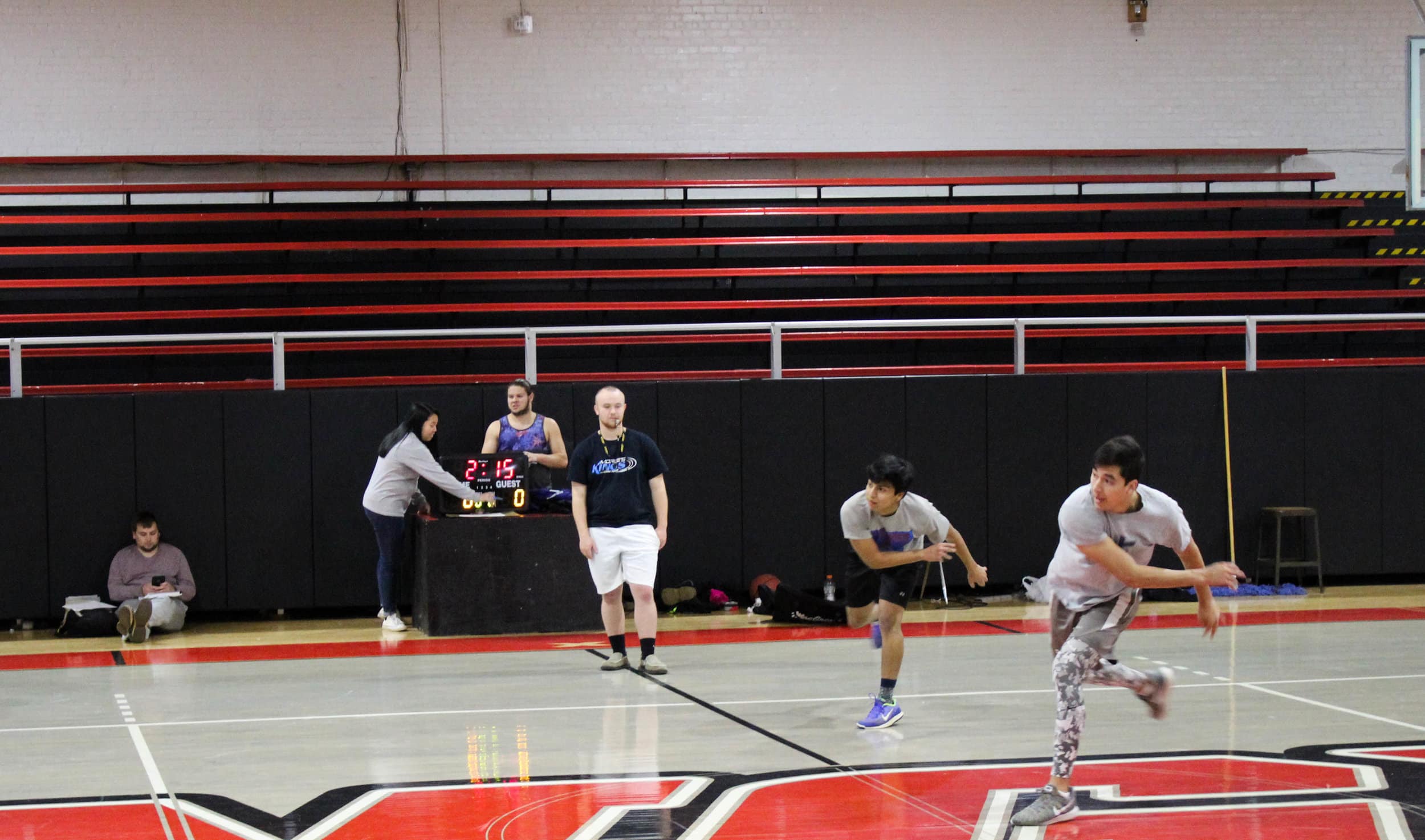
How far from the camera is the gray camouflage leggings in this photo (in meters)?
5.29

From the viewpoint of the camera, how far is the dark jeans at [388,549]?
36.4 feet

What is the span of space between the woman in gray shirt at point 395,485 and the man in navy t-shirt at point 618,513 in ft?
6.66

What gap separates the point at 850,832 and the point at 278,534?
7967 mm

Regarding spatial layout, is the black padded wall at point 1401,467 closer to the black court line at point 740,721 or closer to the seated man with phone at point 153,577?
the black court line at point 740,721

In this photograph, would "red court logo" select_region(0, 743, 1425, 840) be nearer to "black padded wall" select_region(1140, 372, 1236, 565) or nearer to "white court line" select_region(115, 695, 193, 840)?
"white court line" select_region(115, 695, 193, 840)

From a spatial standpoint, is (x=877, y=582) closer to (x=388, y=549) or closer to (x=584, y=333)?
(x=388, y=549)

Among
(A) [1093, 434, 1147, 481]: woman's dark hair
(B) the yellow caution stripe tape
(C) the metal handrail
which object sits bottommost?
(A) [1093, 434, 1147, 481]: woman's dark hair

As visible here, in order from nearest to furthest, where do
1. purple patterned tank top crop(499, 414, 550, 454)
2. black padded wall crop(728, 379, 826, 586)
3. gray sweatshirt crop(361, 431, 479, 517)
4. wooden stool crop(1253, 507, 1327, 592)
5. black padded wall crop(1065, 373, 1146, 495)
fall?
gray sweatshirt crop(361, 431, 479, 517) → purple patterned tank top crop(499, 414, 550, 454) → black padded wall crop(728, 379, 826, 586) → wooden stool crop(1253, 507, 1327, 592) → black padded wall crop(1065, 373, 1146, 495)

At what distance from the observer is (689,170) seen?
1825 cm

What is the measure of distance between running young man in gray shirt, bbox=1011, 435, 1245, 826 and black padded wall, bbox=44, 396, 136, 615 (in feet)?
28.5

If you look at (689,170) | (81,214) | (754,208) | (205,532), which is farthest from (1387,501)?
(81,214)

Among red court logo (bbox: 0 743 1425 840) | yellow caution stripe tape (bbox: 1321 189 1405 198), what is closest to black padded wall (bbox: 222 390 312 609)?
red court logo (bbox: 0 743 1425 840)

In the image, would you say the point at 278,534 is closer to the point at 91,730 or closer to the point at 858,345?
the point at 91,730

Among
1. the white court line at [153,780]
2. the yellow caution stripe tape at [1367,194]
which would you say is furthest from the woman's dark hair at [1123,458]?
the yellow caution stripe tape at [1367,194]
